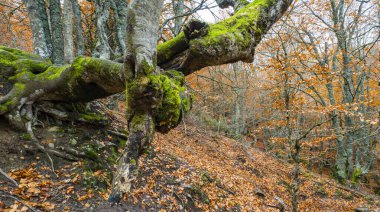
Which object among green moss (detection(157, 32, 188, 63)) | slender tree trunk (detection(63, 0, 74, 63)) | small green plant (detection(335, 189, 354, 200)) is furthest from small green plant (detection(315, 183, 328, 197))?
slender tree trunk (detection(63, 0, 74, 63))

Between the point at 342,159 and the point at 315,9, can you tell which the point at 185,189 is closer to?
the point at 342,159

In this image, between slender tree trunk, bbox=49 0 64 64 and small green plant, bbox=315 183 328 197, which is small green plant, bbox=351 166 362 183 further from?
slender tree trunk, bbox=49 0 64 64

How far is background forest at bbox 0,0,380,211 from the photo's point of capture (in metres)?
5.90

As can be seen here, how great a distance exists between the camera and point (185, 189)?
5203 millimetres

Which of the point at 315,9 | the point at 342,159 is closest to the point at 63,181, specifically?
the point at 342,159

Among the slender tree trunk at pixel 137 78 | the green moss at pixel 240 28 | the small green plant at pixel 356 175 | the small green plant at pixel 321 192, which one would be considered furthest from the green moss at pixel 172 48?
the small green plant at pixel 356 175

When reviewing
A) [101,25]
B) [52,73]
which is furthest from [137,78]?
[101,25]

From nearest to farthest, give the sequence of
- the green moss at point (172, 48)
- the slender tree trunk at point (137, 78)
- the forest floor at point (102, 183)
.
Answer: the slender tree trunk at point (137, 78) < the forest floor at point (102, 183) < the green moss at point (172, 48)

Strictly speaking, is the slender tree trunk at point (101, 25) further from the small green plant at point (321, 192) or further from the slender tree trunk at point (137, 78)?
the small green plant at point (321, 192)

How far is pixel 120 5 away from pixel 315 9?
12.7 m

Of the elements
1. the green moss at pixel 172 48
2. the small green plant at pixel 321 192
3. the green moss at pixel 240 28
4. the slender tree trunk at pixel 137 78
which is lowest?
the small green plant at pixel 321 192

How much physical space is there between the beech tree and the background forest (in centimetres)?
58

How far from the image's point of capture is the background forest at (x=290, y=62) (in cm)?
590

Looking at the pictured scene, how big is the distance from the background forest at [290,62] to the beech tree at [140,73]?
58cm
